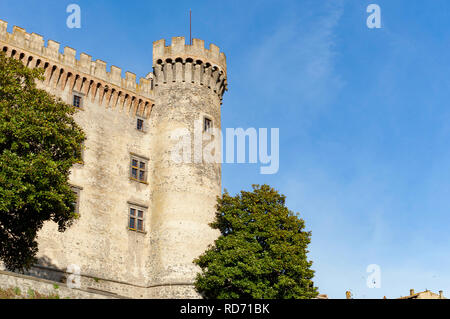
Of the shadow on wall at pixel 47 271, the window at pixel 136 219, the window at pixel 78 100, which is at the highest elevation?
the window at pixel 78 100

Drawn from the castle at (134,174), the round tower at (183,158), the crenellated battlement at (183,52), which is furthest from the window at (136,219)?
the crenellated battlement at (183,52)

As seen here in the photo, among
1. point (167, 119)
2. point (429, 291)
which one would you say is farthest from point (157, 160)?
point (429, 291)

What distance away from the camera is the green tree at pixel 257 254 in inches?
1316

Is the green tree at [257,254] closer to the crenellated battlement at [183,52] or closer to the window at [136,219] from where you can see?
the window at [136,219]

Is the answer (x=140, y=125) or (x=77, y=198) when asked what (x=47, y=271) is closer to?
(x=77, y=198)

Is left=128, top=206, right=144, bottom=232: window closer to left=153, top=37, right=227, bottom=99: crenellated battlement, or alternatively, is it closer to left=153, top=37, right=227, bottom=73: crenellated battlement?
Answer: left=153, top=37, right=227, bottom=99: crenellated battlement

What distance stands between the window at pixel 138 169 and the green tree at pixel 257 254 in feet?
19.1

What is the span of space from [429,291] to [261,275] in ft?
111

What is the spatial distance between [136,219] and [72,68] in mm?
10674

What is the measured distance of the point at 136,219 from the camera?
37.3 m

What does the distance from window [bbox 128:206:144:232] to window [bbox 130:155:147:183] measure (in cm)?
208

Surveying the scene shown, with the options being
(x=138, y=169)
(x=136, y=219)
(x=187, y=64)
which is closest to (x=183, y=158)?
(x=138, y=169)

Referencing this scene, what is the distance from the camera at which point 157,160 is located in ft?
129

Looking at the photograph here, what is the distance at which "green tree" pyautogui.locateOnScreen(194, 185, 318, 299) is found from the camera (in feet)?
110
